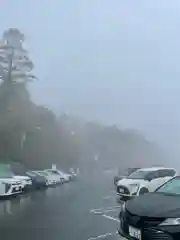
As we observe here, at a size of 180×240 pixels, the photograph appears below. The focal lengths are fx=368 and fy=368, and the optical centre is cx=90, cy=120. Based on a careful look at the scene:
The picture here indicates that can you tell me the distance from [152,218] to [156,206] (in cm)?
32

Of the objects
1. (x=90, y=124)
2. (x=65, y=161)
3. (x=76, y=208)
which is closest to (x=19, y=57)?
(x=65, y=161)

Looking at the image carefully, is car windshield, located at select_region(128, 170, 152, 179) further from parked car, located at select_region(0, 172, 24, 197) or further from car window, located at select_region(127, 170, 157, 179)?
parked car, located at select_region(0, 172, 24, 197)

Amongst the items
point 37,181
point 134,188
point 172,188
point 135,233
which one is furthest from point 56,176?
point 135,233

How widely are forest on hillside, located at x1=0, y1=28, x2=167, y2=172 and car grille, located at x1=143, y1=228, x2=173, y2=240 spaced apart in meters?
30.9

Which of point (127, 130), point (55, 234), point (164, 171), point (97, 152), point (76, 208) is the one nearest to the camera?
point (55, 234)

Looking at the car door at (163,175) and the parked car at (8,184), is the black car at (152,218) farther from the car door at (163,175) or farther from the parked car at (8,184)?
the parked car at (8,184)

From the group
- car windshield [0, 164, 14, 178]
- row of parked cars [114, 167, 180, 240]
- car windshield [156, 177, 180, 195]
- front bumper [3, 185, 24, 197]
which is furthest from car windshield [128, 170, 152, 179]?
row of parked cars [114, 167, 180, 240]

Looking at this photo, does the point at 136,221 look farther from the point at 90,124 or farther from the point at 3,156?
the point at 90,124

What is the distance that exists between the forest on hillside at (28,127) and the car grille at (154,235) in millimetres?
30919

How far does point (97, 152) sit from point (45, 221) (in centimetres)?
5451

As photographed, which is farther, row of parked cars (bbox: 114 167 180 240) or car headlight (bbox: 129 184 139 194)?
car headlight (bbox: 129 184 139 194)

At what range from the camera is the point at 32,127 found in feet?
127

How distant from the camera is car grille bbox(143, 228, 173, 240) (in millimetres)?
4754

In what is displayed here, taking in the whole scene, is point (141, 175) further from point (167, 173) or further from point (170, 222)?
point (170, 222)
